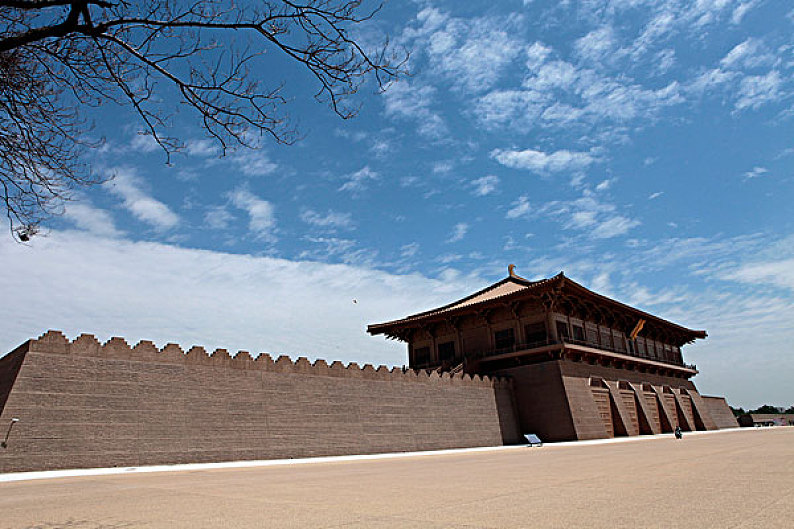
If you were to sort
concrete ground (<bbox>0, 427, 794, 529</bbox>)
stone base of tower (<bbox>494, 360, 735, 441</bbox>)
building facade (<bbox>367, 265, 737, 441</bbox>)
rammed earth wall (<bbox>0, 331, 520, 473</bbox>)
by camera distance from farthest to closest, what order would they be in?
1. building facade (<bbox>367, 265, 737, 441</bbox>)
2. stone base of tower (<bbox>494, 360, 735, 441</bbox>)
3. rammed earth wall (<bbox>0, 331, 520, 473</bbox>)
4. concrete ground (<bbox>0, 427, 794, 529</bbox>)

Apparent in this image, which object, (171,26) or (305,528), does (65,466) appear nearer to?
(305,528)

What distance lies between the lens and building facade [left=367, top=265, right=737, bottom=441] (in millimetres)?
25203

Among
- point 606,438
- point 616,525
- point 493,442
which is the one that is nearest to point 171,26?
point 616,525

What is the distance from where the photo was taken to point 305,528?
3945 mm

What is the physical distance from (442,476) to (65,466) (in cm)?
954

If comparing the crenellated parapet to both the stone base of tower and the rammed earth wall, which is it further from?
the stone base of tower

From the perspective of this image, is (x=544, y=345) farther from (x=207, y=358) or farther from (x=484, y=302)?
(x=207, y=358)

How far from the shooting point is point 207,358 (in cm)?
1595

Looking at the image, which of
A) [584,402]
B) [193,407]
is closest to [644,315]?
[584,402]

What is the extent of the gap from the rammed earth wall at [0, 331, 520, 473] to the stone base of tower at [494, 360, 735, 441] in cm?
515

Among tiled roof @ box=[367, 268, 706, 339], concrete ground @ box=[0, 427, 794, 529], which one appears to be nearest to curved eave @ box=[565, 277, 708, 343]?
tiled roof @ box=[367, 268, 706, 339]

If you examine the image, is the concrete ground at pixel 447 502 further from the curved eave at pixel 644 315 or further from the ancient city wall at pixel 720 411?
the ancient city wall at pixel 720 411

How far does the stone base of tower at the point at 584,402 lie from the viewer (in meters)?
24.5

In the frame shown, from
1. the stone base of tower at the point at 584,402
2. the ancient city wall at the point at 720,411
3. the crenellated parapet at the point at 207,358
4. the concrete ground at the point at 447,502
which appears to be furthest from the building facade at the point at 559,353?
the concrete ground at the point at 447,502
